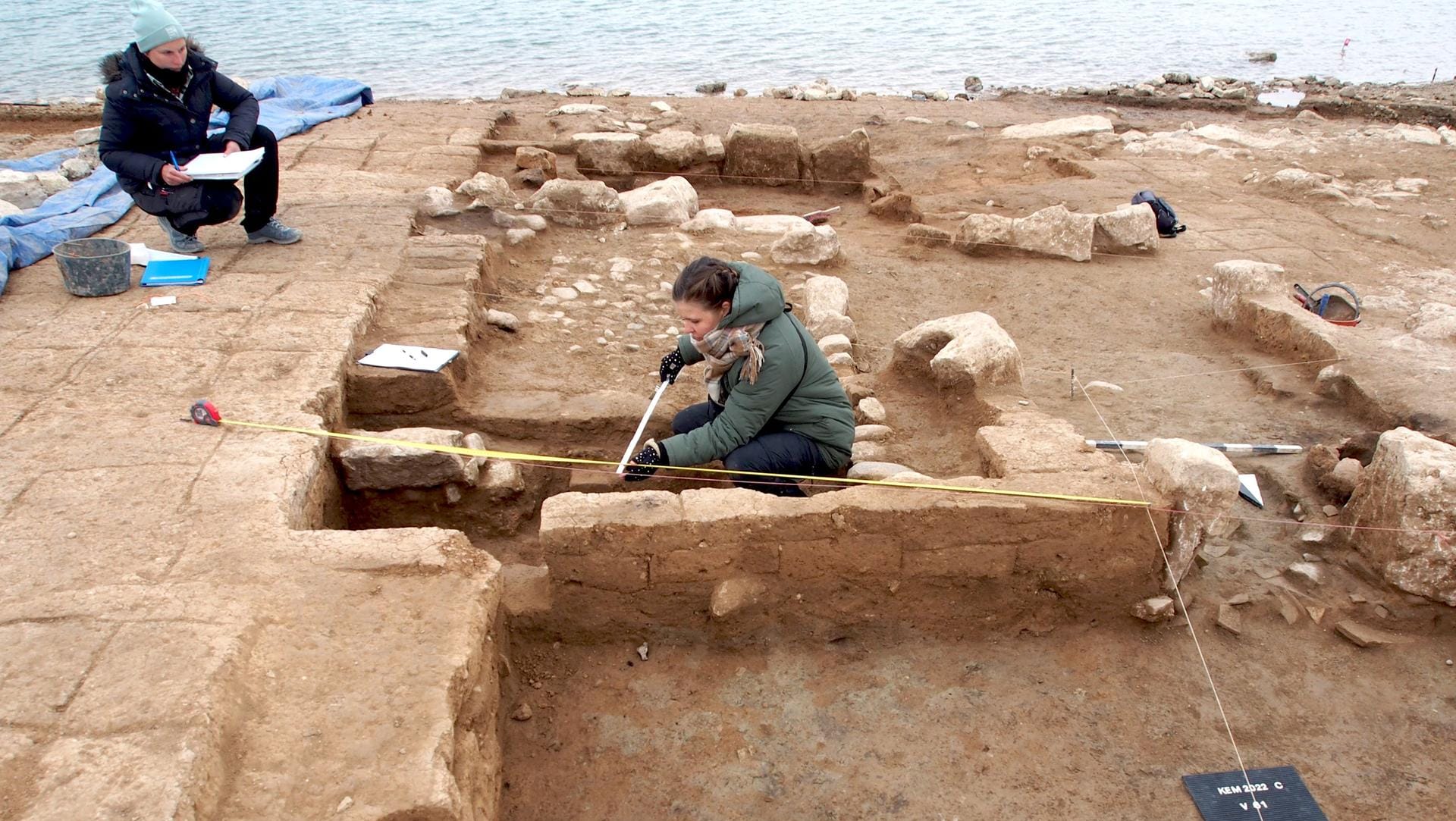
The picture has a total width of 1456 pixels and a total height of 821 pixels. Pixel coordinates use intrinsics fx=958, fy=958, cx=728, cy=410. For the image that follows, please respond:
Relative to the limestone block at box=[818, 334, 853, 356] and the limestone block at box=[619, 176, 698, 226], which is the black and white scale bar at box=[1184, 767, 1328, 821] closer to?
the limestone block at box=[818, 334, 853, 356]

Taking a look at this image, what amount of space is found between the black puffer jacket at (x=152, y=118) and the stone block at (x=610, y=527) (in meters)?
3.69

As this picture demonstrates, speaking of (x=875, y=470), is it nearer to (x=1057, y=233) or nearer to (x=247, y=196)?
(x=1057, y=233)

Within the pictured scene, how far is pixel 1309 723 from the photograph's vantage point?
3303 mm

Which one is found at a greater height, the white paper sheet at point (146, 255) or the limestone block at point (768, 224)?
the white paper sheet at point (146, 255)

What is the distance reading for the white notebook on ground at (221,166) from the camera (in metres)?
5.38

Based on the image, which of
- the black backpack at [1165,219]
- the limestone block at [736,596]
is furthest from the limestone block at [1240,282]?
the limestone block at [736,596]

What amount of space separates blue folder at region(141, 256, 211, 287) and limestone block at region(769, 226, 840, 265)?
3749 millimetres

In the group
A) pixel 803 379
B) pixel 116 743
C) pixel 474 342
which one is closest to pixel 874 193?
pixel 474 342

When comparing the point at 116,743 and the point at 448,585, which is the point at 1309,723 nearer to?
the point at 448,585

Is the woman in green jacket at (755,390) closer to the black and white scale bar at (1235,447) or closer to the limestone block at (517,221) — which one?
the black and white scale bar at (1235,447)

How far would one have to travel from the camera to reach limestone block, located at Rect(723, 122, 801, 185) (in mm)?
9180

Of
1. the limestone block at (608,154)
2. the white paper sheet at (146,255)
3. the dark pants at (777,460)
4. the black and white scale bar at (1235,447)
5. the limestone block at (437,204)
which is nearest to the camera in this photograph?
the dark pants at (777,460)

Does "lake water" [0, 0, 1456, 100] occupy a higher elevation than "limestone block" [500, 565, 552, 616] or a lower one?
lower

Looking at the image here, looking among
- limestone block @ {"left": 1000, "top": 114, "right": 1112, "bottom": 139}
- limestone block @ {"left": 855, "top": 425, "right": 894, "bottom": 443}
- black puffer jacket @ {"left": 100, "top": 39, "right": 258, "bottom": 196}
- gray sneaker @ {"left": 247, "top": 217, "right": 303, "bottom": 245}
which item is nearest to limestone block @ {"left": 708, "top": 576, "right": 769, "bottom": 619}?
limestone block @ {"left": 855, "top": 425, "right": 894, "bottom": 443}
